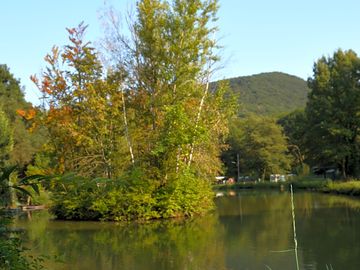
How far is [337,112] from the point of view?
36000 mm

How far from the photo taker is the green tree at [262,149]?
60.7 m

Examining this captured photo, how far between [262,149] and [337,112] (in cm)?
2530

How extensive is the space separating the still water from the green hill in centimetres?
10132

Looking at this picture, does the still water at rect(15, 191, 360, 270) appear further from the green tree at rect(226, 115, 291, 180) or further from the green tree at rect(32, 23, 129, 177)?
the green tree at rect(226, 115, 291, 180)

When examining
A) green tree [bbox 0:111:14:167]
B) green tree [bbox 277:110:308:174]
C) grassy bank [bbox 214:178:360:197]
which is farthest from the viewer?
green tree [bbox 277:110:308:174]

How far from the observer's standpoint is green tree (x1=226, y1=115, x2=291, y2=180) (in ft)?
199

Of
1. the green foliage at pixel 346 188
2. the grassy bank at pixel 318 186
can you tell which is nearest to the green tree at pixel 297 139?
the grassy bank at pixel 318 186

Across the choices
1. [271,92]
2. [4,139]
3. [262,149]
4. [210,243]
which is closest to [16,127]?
[4,139]

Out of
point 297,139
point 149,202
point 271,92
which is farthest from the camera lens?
point 271,92

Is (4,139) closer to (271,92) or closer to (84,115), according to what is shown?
(84,115)

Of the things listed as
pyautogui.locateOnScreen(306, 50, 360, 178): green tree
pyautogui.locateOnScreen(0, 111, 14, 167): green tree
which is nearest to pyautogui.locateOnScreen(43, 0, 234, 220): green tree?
pyautogui.locateOnScreen(0, 111, 14, 167): green tree

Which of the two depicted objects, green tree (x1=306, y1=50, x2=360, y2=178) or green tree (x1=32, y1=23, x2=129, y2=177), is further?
green tree (x1=306, y1=50, x2=360, y2=178)

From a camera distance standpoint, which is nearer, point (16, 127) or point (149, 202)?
point (149, 202)

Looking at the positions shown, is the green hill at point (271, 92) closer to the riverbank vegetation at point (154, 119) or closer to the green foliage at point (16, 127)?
the green foliage at point (16, 127)
